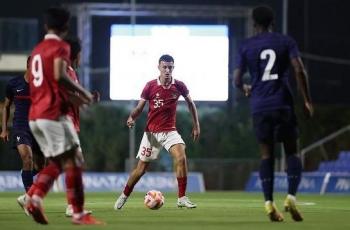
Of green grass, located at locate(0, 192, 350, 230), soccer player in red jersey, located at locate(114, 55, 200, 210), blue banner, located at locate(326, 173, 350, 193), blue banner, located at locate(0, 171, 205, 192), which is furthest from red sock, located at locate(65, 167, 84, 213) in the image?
blue banner, located at locate(0, 171, 205, 192)

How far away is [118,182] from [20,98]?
646 inches

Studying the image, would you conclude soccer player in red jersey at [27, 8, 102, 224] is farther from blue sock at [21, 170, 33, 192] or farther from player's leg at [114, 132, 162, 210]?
player's leg at [114, 132, 162, 210]

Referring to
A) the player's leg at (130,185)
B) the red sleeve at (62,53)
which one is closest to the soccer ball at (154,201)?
the player's leg at (130,185)

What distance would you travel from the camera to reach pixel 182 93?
1792 centimetres

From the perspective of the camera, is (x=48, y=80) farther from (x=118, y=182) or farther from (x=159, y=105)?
(x=118, y=182)

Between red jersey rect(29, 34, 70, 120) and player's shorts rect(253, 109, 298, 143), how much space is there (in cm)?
236

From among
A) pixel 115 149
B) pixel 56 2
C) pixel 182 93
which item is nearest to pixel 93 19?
pixel 56 2

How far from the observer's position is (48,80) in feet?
40.0

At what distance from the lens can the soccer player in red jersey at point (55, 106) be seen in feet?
39.5

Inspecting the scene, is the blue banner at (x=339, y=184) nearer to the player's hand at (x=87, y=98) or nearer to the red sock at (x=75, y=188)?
the player's hand at (x=87, y=98)

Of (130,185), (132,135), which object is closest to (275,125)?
(130,185)

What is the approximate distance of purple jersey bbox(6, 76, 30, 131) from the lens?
16469 millimetres

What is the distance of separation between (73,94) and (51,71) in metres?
0.37

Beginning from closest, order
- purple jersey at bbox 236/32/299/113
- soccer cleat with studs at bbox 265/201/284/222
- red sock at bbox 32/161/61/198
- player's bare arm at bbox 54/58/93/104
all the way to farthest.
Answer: player's bare arm at bbox 54/58/93/104, red sock at bbox 32/161/61/198, soccer cleat with studs at bbox 265/201/284/222, purple jersey at bbox 236/32/299/113
